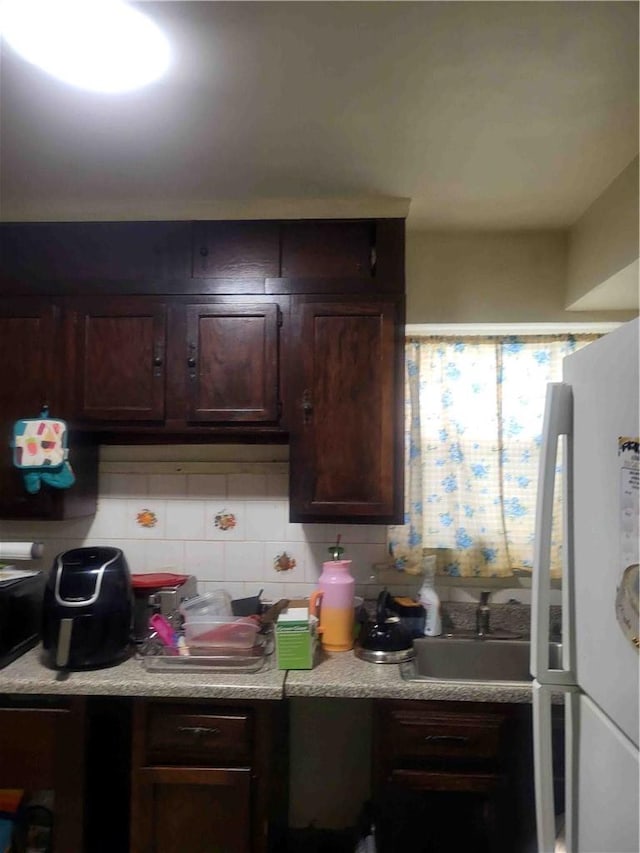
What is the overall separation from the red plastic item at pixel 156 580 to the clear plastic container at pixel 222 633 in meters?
0.24

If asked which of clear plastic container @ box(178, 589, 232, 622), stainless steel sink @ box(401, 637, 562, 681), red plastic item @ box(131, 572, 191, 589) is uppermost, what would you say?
red plastic item @ box(131, 572, 191, 589)

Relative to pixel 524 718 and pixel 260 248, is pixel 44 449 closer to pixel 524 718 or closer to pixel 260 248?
pixel 260 248

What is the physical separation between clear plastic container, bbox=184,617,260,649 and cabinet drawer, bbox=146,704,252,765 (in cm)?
20

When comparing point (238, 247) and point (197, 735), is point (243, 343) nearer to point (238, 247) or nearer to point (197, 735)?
point (238, 247)

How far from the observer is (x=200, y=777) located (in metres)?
1.64

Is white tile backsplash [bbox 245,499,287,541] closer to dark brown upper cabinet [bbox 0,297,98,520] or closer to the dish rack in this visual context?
the dish rack

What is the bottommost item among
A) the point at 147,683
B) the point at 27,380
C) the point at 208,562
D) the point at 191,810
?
the point at 191,810

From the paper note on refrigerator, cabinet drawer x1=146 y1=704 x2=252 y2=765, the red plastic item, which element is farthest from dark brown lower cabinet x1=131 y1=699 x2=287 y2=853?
the paper note on refrigerator

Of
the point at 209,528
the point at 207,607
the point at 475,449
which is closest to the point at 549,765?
the point at 207,607

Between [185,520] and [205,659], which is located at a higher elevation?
[185,520]

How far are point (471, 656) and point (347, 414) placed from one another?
0.98m

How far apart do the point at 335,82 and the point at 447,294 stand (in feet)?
3.56

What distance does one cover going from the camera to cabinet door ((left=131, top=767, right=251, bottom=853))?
1.63 meters

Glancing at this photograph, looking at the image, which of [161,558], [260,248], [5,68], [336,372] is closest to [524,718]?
[336,372]
